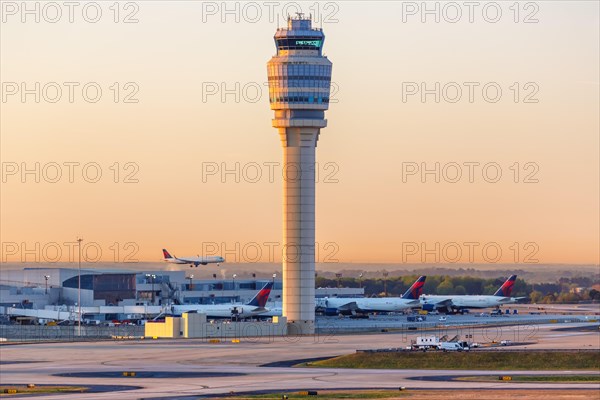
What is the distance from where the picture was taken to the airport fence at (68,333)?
185 m

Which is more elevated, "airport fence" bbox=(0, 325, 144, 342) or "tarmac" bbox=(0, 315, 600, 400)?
"airport fence" bbox=(0, 325, 144, 342)

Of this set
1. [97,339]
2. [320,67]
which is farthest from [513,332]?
[97,339]

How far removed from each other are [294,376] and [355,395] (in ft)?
62.5

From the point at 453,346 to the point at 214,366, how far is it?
2528cm

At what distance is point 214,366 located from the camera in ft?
412

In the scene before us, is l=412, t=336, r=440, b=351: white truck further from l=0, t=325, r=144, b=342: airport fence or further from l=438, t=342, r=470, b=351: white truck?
l=0, t=325, r=144, b=342: airport fence

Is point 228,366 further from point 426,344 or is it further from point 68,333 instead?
point 68,333

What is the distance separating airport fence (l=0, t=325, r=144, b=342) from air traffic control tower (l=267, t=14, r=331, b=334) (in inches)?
896

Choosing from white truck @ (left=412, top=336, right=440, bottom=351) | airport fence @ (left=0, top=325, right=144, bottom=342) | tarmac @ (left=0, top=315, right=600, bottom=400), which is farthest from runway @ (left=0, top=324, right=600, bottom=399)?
airport fence @ (left=0, top=325, right=144, bottom=342)

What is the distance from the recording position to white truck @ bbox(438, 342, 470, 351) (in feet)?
436

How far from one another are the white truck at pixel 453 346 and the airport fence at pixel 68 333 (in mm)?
60899

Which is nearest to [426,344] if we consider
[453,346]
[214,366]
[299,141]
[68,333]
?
[453,346]

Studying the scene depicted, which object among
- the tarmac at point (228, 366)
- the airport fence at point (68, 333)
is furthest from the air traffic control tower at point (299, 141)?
the airport fence at point (68, 333)

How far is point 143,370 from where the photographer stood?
120 metres
